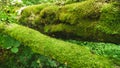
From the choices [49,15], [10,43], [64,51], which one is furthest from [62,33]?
[64,51]

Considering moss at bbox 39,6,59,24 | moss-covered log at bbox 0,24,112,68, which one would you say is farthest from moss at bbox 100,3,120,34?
moss at bbox 39,6,59,24

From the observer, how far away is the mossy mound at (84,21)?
3.01 meters

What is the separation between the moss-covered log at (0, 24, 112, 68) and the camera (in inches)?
102

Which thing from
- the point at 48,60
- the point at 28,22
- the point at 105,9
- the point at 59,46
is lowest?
the point at 48,60

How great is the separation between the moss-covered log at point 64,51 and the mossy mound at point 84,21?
434mm

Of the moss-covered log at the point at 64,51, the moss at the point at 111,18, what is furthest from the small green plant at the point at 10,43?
the moss at the point at 111,18

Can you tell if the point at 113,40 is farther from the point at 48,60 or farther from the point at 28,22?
the point at 28,22

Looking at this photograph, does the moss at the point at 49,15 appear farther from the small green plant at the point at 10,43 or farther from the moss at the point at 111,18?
the moss at the point at 111,18

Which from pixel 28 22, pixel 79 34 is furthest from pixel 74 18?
pixel 28 22

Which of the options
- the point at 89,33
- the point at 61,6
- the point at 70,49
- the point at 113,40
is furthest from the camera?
the point at 61,6

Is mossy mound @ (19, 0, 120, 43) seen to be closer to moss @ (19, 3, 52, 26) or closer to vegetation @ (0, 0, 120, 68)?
vegetation @ (0, 0, 120, 68)

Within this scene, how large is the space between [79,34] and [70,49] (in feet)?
2.36

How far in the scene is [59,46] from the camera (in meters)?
2.89

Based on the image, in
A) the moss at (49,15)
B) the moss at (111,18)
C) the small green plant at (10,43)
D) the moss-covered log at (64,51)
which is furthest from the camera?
the moss at (49,15)
